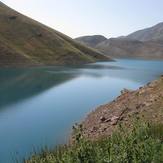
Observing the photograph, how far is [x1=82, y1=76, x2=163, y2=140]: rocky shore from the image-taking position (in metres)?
29.3

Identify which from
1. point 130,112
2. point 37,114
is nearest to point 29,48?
point 37,114

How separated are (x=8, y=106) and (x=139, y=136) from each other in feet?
126

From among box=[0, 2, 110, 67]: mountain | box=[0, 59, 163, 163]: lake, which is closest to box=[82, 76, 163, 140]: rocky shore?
box=[0, 59, 163, 163]: lake

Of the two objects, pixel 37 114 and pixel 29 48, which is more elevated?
pixel 29 48

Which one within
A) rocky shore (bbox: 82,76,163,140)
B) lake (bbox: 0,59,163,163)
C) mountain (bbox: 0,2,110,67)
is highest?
mountain (bbox: 0,2,110,67)

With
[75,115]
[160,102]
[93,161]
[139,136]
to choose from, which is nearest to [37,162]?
[93,161]

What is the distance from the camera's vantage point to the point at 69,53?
616ft

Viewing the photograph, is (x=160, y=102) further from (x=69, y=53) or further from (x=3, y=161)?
(x=69, y=53)

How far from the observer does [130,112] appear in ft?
110

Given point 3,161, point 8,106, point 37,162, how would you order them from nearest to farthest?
point 37,162 < point 3,161 < point 8,106

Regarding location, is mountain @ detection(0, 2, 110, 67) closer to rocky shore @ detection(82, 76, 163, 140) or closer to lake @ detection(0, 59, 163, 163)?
lake @ detection(0, 59, 163, 163)

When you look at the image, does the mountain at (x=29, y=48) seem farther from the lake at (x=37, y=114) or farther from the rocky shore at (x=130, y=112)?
the rocky shore at (x=130, y=112)

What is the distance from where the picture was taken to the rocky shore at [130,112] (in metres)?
29.3

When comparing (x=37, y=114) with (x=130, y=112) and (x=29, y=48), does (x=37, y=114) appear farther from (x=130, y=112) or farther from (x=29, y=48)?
(x=29, y=48)
